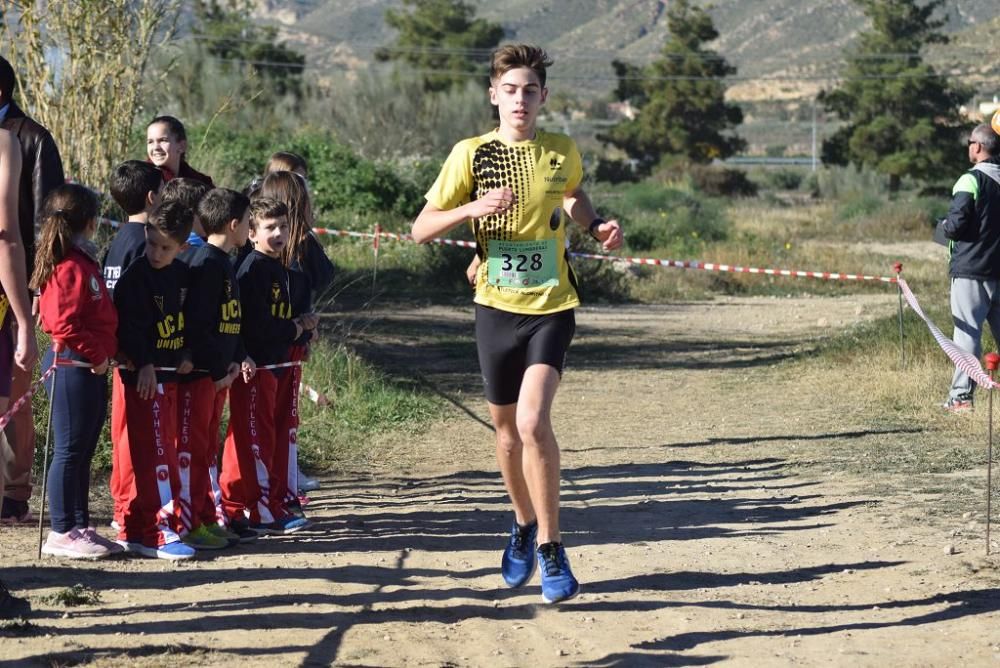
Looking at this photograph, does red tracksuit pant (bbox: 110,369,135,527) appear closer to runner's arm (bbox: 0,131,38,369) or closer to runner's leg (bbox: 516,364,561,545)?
runner's arm (bbox: 0,131,38,369)

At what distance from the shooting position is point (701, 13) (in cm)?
6588

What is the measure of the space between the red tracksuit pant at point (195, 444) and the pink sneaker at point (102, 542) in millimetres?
327

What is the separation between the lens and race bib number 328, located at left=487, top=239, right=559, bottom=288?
6.42m

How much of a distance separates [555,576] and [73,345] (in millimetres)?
2264

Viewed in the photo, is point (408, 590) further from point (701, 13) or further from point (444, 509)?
point (701, 13)

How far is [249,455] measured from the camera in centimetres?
795

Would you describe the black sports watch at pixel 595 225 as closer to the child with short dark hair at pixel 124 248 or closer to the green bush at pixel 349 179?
the child with short dark hair at pixel 124 248

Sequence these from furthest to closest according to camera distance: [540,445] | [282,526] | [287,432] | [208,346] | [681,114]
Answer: [681,114] < [287,432] < [282,526] < [208,346] < [540,445]

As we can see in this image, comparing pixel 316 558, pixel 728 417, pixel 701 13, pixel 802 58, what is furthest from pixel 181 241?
pixel 802 58

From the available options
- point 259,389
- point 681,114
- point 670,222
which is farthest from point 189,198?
point 681,114

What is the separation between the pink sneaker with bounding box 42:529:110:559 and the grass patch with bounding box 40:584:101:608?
0.62 meters

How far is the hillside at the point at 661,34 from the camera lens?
125325mm

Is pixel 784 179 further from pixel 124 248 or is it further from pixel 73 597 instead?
pixel 73 597

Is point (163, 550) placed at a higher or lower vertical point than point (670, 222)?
lower
